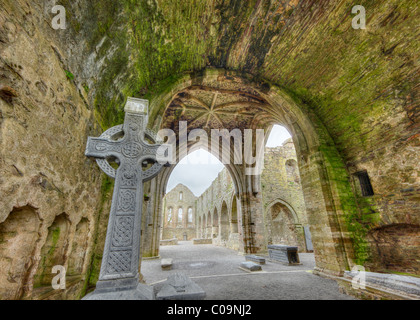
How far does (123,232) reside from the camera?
201 centimetres

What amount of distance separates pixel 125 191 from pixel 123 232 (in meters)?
0.46

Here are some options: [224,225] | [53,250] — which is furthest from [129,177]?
[224,225]

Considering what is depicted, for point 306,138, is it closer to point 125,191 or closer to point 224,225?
point 125,191

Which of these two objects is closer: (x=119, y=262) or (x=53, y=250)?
(x=119, y=262)

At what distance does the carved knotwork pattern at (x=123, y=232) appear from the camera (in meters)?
1.96

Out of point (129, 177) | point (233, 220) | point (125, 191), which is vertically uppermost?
point (129, 177)

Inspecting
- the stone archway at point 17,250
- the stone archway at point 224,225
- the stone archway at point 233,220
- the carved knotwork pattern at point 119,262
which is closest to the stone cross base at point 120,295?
A: the carved knotwork pattern at point 119,262

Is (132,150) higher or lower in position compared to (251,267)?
higher

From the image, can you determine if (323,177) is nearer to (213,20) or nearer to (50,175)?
(213,20)

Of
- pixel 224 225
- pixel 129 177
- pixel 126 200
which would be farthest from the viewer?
pixel 224 225

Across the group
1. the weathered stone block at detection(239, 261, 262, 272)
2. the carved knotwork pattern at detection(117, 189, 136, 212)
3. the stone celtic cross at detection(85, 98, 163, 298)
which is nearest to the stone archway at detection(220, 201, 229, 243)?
the weathered stone block at detection(239, 261, 262, 272)

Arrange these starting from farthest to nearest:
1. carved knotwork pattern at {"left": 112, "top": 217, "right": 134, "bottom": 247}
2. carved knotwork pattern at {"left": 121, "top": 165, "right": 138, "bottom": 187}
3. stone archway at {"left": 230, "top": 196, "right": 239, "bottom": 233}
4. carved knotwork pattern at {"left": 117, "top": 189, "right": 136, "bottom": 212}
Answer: stone archway at {"left": 230, "top": 196, "right": 239, "bottom": 233} → carved knotwork pattern at {"left": 121, "top": 165, "right": 138, "bottom": 187} → carved knotwork pattern at {"left": 117, "top": 189, "right": 136, "bottom": 212} → carved knotwork pattern at {"left": 112, "top": 217, "right": 134, "bottom": 247}

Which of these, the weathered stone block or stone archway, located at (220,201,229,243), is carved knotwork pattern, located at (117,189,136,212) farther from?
stone archway, located at (220,201,229,243)

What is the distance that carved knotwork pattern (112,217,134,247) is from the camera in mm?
1960
